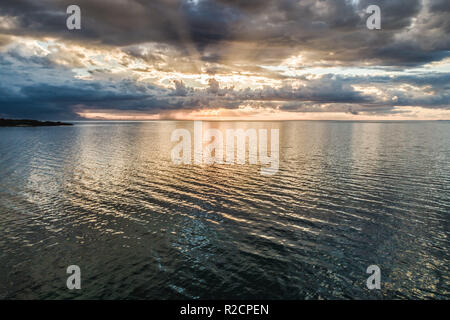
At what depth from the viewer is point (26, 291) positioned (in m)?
19.3

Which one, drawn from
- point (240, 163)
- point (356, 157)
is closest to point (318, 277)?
point (240, 163)

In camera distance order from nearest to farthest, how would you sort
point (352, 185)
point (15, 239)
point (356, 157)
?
point (15, 239) → point (352, 185) → point (356, 157)

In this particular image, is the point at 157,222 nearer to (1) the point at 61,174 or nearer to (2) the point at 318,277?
(2) the point at 318,277

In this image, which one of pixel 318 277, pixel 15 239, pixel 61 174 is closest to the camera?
pixel 318 277

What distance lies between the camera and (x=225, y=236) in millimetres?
28234

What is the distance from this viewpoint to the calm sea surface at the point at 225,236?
20172 millimetres

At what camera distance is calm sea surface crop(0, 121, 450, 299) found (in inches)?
794

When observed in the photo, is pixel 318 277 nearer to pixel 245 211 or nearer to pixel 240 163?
pixel 245 211

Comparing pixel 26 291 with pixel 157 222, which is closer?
pixel 26 291

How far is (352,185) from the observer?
4694 centimetres

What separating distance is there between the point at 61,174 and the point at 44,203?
21.0 m
